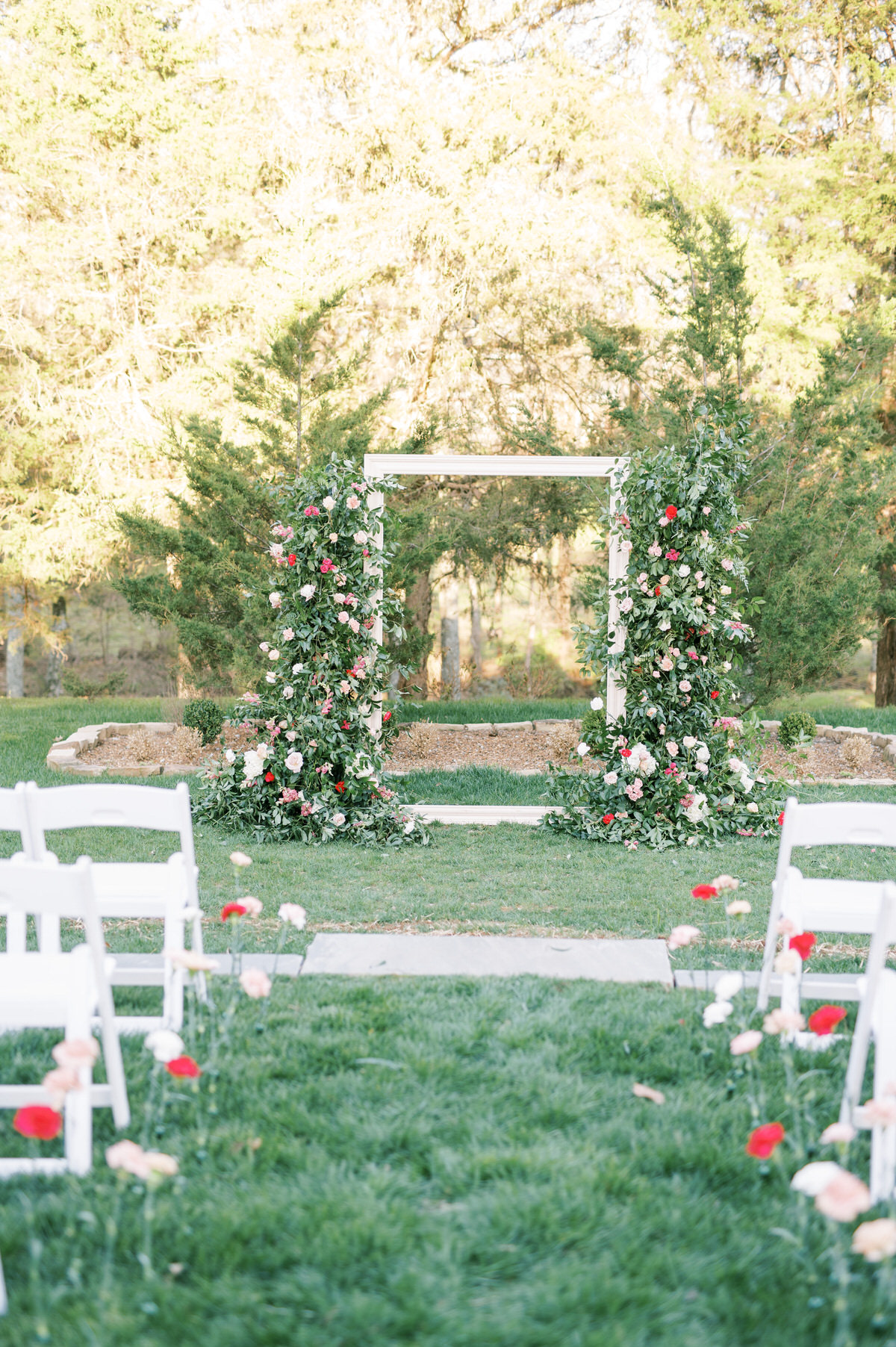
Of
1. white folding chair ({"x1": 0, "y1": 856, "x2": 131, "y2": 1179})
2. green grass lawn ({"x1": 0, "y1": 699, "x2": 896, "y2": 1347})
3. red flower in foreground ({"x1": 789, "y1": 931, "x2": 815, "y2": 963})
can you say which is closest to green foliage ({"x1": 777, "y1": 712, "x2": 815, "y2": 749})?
green grass lawn ({"x1": 0, "y1": 699, "x2": 896, "y2": 1347})

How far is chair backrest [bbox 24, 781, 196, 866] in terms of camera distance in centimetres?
278

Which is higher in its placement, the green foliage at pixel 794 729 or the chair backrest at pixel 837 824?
the chair backrest at pixel 837 824

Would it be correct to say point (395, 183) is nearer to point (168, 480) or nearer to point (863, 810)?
point (168, 480)

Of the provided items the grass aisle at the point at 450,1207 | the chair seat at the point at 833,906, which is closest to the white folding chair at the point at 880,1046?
the grass aisle at the point at 450,1207

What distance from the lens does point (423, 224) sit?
10734 millimetres

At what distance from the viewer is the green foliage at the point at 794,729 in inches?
318

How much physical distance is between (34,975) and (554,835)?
4.10 metres

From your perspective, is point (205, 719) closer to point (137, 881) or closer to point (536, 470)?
point (536, 470)

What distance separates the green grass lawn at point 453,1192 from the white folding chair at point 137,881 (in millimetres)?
178

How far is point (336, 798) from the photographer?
5.82 metres

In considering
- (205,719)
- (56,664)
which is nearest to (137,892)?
(205,719)

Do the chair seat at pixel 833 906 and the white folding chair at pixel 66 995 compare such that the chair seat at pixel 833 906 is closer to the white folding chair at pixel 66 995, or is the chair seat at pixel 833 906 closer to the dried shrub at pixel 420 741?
the white folding chair at pixel 66 995

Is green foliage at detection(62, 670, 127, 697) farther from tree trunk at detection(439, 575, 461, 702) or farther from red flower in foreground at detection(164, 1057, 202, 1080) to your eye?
red flower in foreground at detection(164, 1057, 202, 1080)

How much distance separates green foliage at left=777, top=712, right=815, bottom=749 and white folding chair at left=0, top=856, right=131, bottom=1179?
6.77 m
